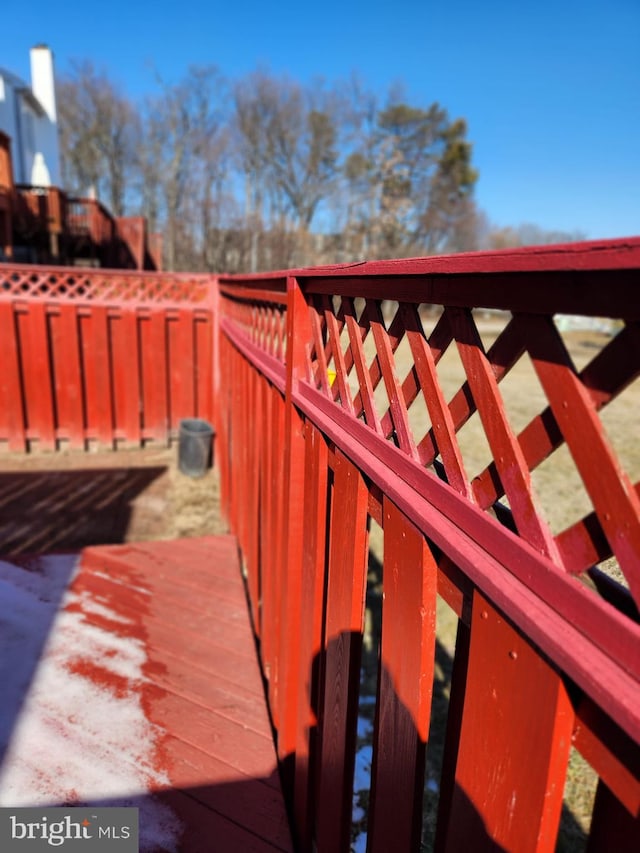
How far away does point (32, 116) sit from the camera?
21.3 m

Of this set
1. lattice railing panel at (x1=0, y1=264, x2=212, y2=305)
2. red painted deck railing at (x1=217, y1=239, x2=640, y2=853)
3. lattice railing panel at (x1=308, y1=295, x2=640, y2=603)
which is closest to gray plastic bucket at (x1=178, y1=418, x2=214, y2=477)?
lattice railing panel at (x1=0, y1=264, x2=212, y2=305)

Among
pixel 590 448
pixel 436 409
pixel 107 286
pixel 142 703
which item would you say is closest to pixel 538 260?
pixel 590 448

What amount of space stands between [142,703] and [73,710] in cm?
27

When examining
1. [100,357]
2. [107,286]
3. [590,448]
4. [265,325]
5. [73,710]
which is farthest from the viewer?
[107,286]

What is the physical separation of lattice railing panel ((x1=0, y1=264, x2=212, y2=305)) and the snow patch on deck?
16.4 feet

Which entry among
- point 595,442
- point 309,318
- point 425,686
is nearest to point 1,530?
point 309,318

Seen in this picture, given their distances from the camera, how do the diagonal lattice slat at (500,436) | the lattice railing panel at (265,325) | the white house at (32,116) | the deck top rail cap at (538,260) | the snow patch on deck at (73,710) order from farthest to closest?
the white house at (32,116) < the lattice railing panel at (265,325) < the snow patch on deck at (73,710) < the diagonal lattice slat at (500,436) < the deck top rail cap at (538,260)

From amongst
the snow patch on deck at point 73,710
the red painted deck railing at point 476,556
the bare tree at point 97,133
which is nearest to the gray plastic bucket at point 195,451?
the snow patch on deck at point 73,710

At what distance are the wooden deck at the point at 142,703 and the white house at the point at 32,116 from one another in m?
18.3

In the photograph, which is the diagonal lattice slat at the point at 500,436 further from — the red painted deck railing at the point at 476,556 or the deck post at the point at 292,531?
the deck post at the point at 292,531

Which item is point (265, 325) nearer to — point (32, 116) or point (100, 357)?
point (100, 357)

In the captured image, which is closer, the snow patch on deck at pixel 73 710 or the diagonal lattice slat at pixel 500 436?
the diagonal lattice slat at pixel 500 436

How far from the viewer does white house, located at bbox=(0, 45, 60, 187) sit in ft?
62.3

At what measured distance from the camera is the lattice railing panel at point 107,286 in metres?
7.04
